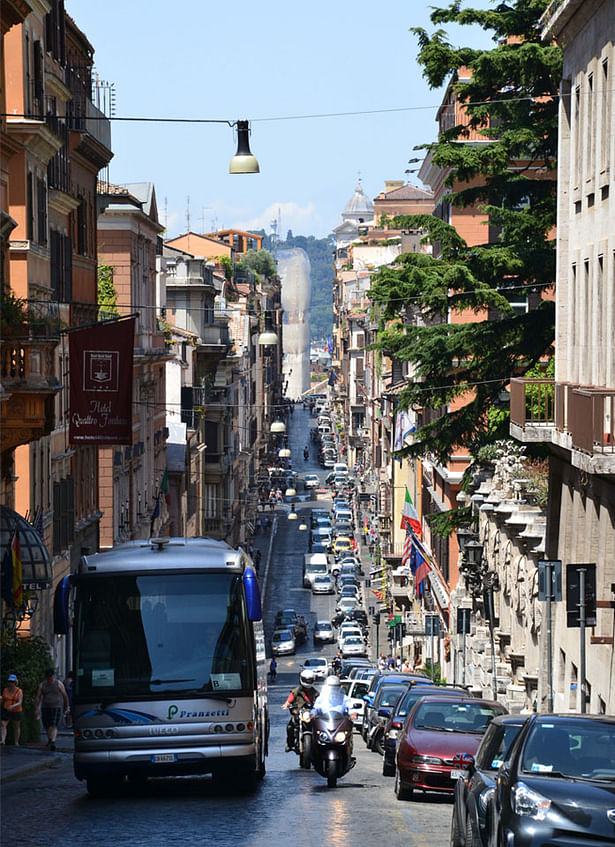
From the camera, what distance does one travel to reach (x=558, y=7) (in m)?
28.5

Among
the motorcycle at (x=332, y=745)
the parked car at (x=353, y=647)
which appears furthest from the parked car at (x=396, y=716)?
the parked car at (x=353, y=647)

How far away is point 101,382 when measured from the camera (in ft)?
95.4

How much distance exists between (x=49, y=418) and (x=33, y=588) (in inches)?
207

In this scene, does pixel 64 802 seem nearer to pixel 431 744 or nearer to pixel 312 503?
pixel 431 744

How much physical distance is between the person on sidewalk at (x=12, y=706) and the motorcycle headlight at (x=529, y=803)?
52.7 ft

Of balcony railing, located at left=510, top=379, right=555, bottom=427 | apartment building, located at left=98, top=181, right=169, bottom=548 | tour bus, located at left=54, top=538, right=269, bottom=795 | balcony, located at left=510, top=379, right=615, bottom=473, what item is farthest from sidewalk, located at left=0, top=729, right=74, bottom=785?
apartment building, located at left=98, top=181, right=169, bottom=548

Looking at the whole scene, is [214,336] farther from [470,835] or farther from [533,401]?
[470,835]

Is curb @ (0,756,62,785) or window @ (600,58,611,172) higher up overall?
window @ (600,58,611,172)

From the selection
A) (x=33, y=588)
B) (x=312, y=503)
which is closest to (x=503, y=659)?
(x=33, y=588)

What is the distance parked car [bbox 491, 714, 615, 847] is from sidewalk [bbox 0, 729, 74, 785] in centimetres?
1011

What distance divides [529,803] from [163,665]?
826 centimetres

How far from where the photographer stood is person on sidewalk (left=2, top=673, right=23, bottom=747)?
86.6 ft

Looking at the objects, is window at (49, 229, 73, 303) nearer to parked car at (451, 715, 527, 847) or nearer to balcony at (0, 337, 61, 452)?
balcony at (0, 337, 61, 452)

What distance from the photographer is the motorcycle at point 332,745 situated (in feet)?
70.1
